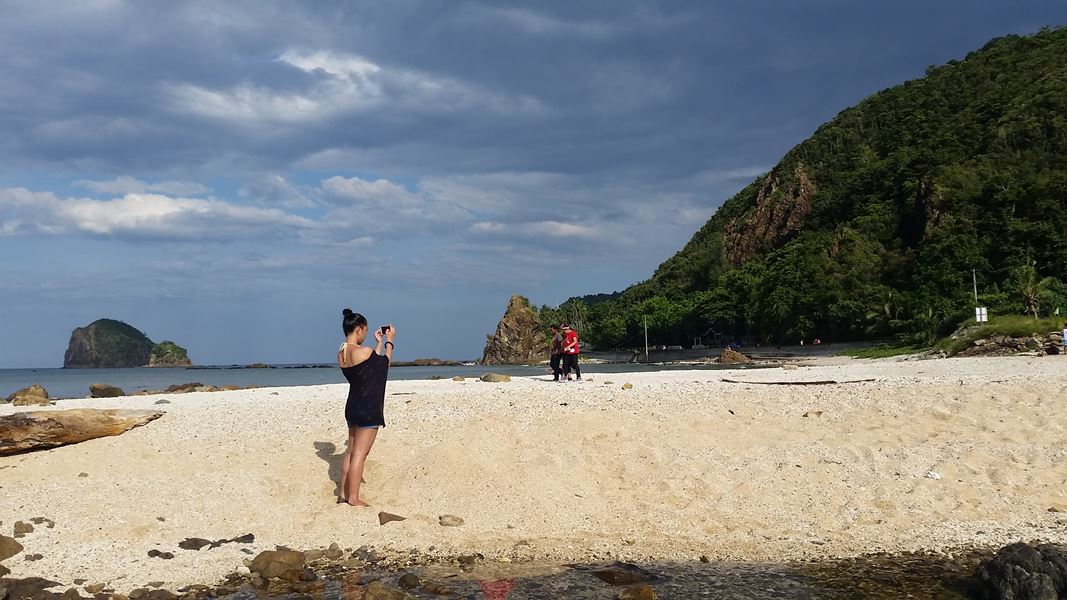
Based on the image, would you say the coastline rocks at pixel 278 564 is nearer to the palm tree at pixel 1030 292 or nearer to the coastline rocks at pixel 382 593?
the coastline rocks at pixel 382 593

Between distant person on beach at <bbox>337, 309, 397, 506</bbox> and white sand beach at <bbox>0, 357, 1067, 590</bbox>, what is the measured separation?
0.40 m

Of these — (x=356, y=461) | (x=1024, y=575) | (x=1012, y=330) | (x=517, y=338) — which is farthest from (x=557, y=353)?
(x=517, y=338)

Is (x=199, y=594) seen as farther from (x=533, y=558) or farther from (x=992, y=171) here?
(x=992, y=171)

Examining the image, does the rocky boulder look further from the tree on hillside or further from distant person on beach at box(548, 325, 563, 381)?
distant person on beach at box(548, 325, 563, 381)

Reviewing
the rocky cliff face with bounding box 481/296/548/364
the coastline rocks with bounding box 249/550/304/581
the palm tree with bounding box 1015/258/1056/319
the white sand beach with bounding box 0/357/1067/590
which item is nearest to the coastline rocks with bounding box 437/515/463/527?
the white sand beach with bounding box 0/357/1067/590

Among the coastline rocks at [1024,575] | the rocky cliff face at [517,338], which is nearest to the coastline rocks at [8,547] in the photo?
the coastline rocks at [1024,575]

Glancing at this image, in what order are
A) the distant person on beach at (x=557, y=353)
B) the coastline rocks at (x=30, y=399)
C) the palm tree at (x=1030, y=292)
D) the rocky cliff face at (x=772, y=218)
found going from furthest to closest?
the rocky cliff face at (x=772, y=218)
the palm tree at (x=1030, y=292)
the distant person on beach at (x=557, y=353)
the coastline rocks at (x=30, y=399)

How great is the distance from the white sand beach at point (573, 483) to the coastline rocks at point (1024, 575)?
1334 mm

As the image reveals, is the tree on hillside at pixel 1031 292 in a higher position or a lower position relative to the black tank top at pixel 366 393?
higher

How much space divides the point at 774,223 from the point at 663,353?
42.7 metres

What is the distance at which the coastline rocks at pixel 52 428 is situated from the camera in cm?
1037

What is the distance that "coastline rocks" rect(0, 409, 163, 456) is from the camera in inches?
408

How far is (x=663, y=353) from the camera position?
121 metres

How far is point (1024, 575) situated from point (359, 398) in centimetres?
700
